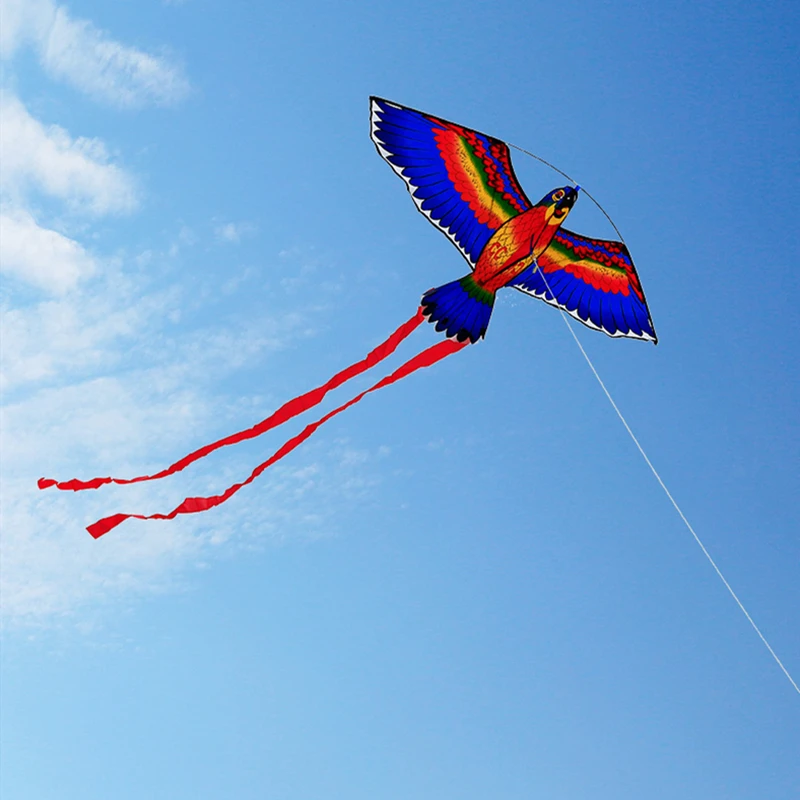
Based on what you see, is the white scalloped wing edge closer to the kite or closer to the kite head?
the kite

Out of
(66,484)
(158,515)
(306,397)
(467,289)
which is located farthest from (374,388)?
(66,484)

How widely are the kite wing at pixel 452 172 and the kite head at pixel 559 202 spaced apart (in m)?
0.24

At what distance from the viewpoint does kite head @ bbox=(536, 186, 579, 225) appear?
928 centimetres

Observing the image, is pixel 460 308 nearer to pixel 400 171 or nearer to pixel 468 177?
pixel 468 177

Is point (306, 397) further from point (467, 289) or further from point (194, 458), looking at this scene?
point (467, 289)

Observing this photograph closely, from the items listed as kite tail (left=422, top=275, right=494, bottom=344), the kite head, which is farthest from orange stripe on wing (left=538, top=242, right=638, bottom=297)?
kite tail (left=422, top=275, right=494, bottom=344)

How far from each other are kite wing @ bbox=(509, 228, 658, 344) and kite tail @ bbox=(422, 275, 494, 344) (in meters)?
0.65

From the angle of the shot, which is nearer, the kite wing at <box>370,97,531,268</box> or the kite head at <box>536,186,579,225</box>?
the kite wing at <box>370,97,531,268</box>

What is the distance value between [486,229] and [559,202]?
76cm

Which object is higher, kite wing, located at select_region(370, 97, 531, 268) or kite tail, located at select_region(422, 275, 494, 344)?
kite wing, located at select_region(370, 97, 531, 268)

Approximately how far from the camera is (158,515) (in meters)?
8.73

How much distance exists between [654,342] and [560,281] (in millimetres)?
1281

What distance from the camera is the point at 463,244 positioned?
962 centimetres

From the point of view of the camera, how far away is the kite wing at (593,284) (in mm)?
10219
